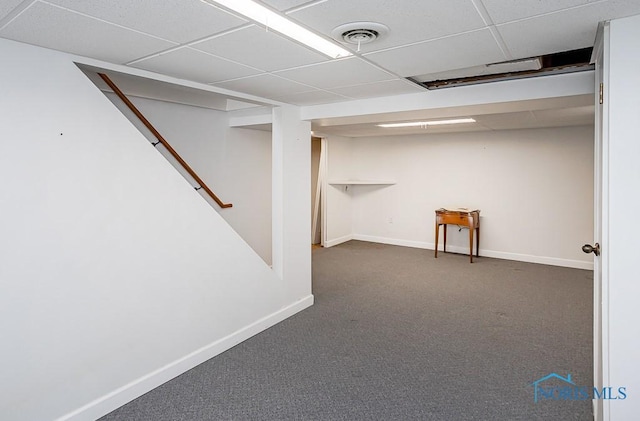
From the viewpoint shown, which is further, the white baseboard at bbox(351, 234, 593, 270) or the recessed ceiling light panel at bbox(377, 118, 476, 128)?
the white baseboard at bbox(351, 234, 593, 270)

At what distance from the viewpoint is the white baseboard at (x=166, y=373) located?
2234 millimetres

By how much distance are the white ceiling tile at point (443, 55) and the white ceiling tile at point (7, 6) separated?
1.60m

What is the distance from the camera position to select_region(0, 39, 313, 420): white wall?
76.9 inches

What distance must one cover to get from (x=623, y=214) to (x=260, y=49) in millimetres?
1897

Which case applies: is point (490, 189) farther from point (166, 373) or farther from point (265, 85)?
point (166, 373)

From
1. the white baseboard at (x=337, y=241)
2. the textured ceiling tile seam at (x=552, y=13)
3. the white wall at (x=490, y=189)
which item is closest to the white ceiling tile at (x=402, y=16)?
the textured ceiling tile seam at (x=552, y=13)

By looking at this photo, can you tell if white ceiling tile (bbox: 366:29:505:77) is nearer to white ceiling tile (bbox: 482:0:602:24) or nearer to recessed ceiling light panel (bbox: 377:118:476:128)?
white ceiling tile (bbox: 482:0:602:24)

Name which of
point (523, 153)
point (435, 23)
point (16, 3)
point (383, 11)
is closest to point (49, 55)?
point (16, 3)

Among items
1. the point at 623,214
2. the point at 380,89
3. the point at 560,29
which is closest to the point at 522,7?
the point at 560,29

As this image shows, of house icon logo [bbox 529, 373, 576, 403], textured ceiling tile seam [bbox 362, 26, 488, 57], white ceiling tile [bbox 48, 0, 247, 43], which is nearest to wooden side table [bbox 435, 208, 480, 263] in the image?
house icon logo [bbox 529, 373, 576, 403]

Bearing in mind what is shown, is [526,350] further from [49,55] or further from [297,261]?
[49,55]

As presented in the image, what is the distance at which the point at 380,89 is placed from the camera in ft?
10.1

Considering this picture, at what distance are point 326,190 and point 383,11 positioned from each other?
17.8ft

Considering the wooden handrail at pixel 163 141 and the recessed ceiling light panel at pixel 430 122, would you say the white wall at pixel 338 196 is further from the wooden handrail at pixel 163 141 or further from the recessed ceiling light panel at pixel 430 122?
the wooden handrail at pixel 163 141
